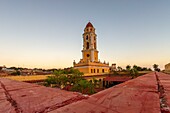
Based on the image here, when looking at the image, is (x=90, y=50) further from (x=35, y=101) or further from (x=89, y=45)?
(x=35, y=101)

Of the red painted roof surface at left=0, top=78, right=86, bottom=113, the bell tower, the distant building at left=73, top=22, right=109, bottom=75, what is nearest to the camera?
the red painted roof surface at left=0, top=78, right=86, bottom=113

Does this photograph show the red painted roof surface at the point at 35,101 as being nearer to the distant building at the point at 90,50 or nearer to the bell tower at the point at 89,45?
the distant building at the point at 90,50

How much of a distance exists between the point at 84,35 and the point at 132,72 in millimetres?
14669

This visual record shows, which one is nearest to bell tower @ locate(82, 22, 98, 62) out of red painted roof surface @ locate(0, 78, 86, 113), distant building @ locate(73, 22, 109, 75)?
distant building @ locate(73, 22, 109, 75)

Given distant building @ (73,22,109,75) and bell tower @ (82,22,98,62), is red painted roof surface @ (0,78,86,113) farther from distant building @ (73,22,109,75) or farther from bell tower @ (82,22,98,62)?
bell tower @ (82,22,98,62)

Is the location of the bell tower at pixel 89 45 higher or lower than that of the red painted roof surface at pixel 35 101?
higher

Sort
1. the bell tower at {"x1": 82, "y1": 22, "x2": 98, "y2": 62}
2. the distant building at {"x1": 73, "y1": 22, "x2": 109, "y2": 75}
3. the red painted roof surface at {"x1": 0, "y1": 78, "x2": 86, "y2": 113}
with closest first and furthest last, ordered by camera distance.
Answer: the red painted roof surface at {"x1": 0, "y1": 78, "x2": 86, "y2": 113} → the distant building at {"x1": 73, "y1": 22, "x2": 109, "y2": 75} → the bell tower at {"x1": 82, "y1": 22, "x2": 98, "y2": 62}

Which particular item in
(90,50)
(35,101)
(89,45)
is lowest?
(35,101)

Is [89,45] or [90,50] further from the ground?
[89,45]

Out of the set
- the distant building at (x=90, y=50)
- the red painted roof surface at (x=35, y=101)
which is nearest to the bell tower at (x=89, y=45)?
the distant building at (x=90, y=50)

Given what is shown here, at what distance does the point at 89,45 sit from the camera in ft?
94.3

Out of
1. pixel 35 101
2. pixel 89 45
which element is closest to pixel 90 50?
pixel 89 45

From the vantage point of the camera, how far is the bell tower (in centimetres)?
2800

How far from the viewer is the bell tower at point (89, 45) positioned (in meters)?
28.0
